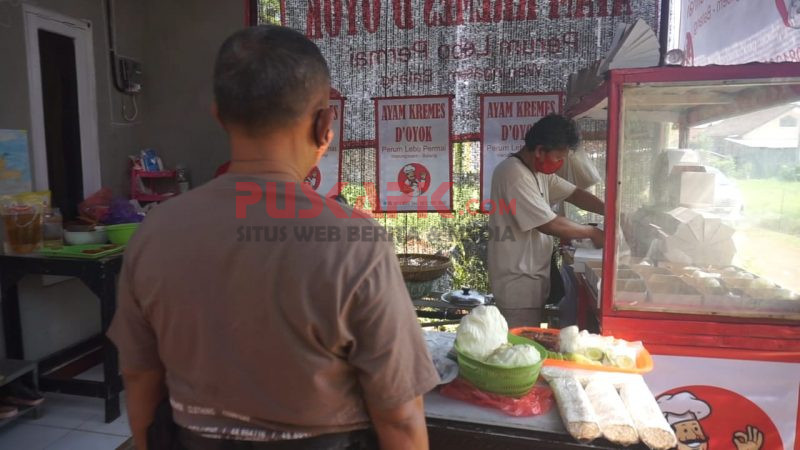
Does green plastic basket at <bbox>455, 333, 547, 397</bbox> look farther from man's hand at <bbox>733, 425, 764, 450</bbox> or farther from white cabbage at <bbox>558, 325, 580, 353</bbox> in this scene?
man's hand at <bbox>733, 425, 764, 450</bbox>

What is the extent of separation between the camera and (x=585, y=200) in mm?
3242

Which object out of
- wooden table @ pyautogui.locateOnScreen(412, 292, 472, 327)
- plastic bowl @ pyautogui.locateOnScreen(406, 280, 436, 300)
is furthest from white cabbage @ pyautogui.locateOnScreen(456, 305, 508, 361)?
plastic bowl @ pyautogui.locateOnScreen(406, 280, 436, 300)

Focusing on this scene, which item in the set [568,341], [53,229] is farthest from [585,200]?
[53,229]

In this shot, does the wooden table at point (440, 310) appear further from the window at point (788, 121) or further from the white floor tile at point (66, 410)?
the white floor tile at point (66, 410)

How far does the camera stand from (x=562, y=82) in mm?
3787

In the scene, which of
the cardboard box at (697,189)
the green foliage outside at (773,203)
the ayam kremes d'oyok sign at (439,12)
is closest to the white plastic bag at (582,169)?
the ayam kremes d'oyok sign at (439,12)

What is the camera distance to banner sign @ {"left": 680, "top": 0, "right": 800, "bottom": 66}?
202 centimetres

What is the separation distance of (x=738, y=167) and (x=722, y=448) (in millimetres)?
1119

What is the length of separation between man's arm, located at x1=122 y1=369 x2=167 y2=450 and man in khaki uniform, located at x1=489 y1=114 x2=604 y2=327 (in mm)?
2086

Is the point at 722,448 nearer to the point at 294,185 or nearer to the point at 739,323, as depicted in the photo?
the point at 739,323

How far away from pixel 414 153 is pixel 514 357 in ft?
9.16

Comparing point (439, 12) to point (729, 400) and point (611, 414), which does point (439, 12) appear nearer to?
point (729, 400)

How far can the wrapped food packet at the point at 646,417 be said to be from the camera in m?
1.28

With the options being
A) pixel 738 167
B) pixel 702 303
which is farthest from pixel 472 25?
pixel 702 303
